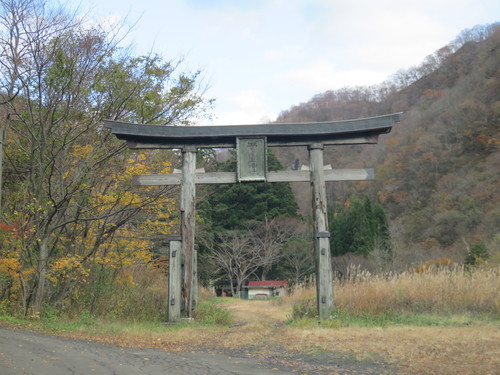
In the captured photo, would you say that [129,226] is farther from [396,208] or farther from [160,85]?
[396,208]

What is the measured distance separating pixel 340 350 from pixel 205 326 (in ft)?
12.9

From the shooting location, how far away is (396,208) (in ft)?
139

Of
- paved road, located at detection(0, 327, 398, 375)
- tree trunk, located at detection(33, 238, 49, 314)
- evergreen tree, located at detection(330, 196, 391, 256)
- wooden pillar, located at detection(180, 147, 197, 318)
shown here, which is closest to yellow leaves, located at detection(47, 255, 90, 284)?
tree trunk, located at detection(33, 238, 49, 314)

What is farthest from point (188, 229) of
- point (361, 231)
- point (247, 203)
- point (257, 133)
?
point (361, 231)

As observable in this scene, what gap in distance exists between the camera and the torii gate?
10.1 meters

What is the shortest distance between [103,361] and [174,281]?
4.30 metres

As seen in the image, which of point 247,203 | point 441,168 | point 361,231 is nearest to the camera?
point 247,203

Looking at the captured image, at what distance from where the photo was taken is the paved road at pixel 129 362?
5.04 metres

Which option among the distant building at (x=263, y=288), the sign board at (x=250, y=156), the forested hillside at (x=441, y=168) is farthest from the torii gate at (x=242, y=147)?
the distant building at (x=263, y=288)

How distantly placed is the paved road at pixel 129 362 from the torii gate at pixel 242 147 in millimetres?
3656

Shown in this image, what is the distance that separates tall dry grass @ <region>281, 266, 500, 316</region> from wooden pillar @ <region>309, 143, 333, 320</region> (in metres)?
0.49

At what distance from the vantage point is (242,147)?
34.0 feet

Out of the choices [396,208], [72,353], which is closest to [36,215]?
[72,353]

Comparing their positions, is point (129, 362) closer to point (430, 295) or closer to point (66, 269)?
point (430, 295)
